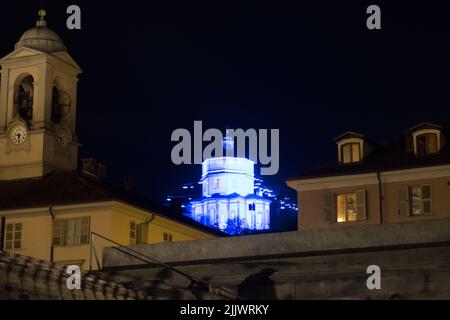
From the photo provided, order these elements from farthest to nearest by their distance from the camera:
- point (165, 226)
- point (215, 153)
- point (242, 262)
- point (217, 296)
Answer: point (215, 153)
point (165, 226)
point (242, 262)
point (217, 296)

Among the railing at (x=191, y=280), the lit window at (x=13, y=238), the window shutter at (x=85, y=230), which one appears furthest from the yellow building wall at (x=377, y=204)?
the lit window at (x=13, y=238)

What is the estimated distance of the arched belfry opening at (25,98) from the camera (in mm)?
73562

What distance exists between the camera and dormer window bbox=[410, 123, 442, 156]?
5709 cm

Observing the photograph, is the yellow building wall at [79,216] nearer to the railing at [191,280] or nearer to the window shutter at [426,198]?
the railing at [191,280]

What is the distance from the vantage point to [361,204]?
57.1 metres

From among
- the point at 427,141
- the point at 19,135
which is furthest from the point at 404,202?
the point at 19,135

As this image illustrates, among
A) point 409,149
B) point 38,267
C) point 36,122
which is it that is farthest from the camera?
point 36,122

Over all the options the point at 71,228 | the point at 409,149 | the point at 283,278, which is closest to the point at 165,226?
the point at 71,228

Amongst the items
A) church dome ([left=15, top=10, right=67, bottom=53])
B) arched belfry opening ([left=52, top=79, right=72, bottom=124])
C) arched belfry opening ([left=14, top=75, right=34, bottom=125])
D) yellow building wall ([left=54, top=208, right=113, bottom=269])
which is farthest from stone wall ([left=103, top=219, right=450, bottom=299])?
church dome ([left=15, top=10, right=67, bottom=53])

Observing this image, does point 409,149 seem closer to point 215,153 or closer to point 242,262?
point 242,262

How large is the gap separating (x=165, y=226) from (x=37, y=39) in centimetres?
1678

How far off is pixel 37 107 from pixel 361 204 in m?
25.4

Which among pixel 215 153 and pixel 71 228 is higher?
pixel 215 153

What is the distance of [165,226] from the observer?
6625 centimetres
